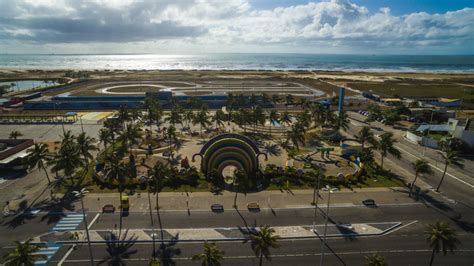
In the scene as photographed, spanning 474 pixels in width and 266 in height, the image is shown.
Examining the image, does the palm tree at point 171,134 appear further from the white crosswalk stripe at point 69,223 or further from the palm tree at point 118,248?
the palm tree at point 118,248

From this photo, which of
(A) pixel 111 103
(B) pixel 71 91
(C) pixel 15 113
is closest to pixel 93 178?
(A) pixel 111 103

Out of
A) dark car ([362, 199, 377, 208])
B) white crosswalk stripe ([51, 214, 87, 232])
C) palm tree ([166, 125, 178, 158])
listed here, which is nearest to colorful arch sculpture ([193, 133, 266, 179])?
palm tree ([166, 125, 178, 158])

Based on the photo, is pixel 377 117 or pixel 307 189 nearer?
pixel 307 189

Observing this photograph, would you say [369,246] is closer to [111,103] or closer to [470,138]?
A: [470,138]

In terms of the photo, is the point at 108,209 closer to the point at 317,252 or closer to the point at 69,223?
the point at 69,223

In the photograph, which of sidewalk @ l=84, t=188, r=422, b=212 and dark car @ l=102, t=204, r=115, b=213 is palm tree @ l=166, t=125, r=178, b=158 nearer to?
sidewalk @ l=84, t=188, r=422, b=212

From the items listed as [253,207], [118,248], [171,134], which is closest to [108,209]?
[118,248]
